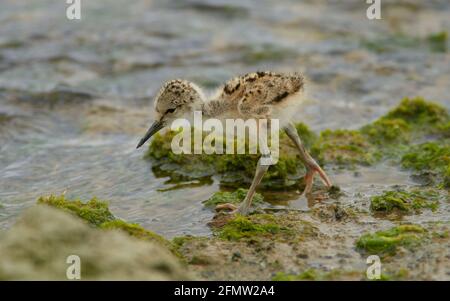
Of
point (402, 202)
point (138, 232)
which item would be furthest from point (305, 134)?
point (138, 232)

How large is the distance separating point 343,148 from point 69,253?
4.75 metres

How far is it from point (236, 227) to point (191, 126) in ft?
9.52

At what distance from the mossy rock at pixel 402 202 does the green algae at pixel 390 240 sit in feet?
2.23

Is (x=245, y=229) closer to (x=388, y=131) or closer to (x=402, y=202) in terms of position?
Answer: (x=402, y=202)

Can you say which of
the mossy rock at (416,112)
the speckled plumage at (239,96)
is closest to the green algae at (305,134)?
the mossy rock at (416,112)

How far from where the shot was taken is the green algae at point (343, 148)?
902cm

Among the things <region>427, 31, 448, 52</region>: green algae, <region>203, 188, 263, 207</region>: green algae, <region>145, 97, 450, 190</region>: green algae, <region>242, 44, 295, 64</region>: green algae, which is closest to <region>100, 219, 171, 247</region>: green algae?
<region>203, 188, 263, 207</region>: green algae

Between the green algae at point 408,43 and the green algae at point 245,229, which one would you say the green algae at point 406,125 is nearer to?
the green algae at point 245,229

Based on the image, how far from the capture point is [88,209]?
7.09 metres

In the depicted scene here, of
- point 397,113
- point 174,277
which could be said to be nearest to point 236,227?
point 174,277

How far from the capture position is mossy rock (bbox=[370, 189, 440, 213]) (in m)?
7.33

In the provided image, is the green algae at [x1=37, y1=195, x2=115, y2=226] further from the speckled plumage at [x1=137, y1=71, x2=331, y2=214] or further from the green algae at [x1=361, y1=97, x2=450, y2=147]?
the green algae at [x1=361, y1=97, x2=450, y2=147]

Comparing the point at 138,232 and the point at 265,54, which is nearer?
the point at 138,232
